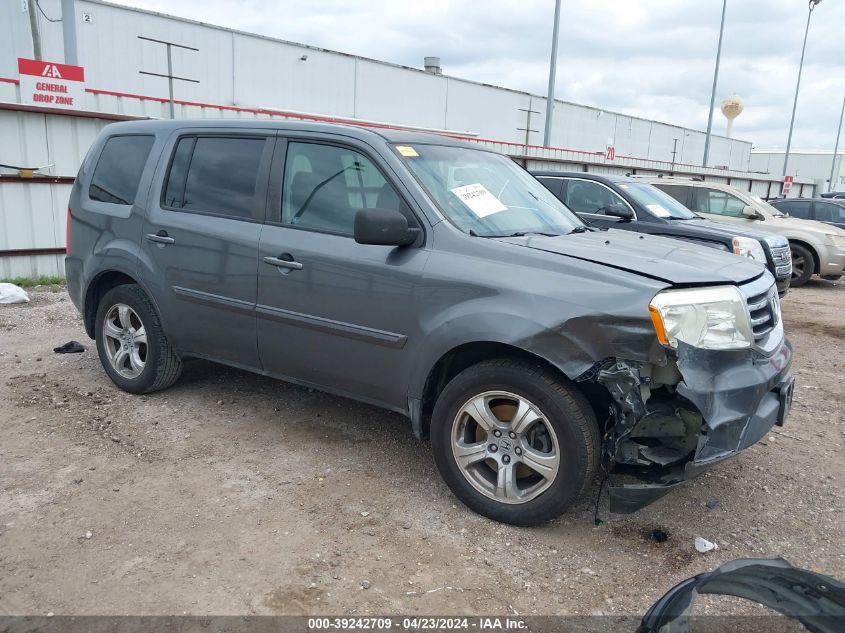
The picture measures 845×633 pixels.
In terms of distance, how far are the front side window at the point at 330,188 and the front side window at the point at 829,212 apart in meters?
14.2

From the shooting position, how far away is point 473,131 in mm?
35750

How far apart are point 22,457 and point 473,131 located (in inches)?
1332

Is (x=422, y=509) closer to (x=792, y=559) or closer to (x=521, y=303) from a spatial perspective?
(x=521, y=303)

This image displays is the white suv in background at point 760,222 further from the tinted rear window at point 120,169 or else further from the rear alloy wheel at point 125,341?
the rear alloy wheel at point 125,341

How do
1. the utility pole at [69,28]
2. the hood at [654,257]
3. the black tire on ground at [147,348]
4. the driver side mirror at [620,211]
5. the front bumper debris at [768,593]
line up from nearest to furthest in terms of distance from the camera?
the front bumper debris at [768,593] → the hood at [654,257] → the black tire on ground at [147,348] → the driver side mirror at [620,211] → the utility pole at [69,28]

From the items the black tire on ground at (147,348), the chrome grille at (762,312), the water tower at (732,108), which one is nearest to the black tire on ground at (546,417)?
the chrome grille at (762,312)

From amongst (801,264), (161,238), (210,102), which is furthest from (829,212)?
(210,102)

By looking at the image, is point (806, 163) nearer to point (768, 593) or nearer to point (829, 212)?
point (829, 212)

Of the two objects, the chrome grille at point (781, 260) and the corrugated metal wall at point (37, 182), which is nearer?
the chrome grille at point (781, 260)

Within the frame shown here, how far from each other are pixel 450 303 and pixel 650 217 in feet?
20.1

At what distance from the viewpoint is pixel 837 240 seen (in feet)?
39.3

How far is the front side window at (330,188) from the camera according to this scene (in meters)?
3.75

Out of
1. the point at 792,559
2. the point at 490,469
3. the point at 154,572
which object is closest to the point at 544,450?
the point at 490,469

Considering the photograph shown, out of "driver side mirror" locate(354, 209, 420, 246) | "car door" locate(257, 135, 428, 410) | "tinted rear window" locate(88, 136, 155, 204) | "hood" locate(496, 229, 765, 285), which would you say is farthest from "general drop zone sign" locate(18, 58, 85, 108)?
"hood" locate(496, 229, 765, 285)
